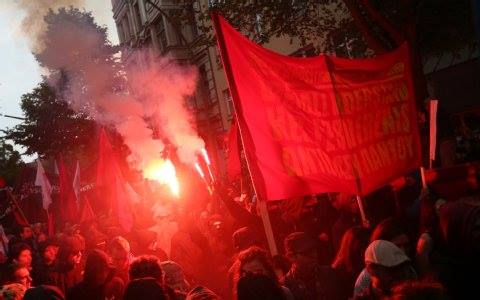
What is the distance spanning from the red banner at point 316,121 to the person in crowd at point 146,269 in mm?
1074

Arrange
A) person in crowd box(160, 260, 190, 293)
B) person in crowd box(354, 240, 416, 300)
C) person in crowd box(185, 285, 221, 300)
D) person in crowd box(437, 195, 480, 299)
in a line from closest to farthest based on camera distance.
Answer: person in crowd box(437, 195, 480, 299) → person in crowd box(354, 240, 416, 300) → person in crowd box(185, 285, 221, 300) → person in crowd box(160, 260, 190, 293)

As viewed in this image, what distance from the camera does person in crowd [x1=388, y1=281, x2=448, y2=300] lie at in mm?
2201

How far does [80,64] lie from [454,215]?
68.3 feet

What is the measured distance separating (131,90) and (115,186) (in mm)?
14476

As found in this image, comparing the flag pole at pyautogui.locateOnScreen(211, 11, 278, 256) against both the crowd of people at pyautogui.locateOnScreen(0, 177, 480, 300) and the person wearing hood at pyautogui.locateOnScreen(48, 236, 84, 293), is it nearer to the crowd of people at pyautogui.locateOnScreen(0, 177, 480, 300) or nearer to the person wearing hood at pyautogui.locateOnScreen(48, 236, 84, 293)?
the crowd of people at pyautogui.locateOnScreen(0, 177, 480, 300)

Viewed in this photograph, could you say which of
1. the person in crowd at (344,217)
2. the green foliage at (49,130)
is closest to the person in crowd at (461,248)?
the person in crowd at (344,217)

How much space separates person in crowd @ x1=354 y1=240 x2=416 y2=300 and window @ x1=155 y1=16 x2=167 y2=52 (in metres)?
27.4

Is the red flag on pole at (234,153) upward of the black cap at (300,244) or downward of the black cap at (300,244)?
upward

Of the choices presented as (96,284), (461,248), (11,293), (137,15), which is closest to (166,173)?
(96,284)

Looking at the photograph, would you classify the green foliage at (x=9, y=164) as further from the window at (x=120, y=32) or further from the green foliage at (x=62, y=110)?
the window at (x=120, y=32)

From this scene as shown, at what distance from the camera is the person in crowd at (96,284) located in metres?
4.33

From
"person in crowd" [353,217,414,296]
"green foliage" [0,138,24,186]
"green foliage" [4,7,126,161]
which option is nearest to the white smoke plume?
"green foliage" [4,7,126,161]

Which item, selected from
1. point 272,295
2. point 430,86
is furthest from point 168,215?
point 430,86

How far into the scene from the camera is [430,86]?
542 inches
